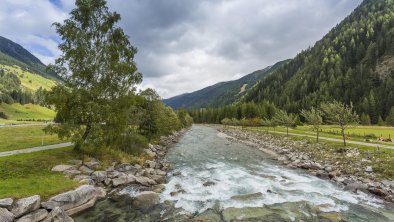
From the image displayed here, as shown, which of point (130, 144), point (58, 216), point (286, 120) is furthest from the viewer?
point (286, 120)

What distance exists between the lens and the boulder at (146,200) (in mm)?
21031

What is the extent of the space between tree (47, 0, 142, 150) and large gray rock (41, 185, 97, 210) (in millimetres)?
9970

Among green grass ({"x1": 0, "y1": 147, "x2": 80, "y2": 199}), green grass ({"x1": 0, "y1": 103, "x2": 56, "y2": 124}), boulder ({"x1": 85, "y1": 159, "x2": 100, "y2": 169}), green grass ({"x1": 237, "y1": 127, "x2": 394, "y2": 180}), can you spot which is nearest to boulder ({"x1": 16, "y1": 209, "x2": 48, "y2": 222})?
green grass ({"x1": 0, "y1": 147, "x2": 80, "y2": 199})

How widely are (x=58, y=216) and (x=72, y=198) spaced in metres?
2.92

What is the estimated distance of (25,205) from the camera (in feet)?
55.1

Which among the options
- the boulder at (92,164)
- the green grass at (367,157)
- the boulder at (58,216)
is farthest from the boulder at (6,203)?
the green grass at (367,157)

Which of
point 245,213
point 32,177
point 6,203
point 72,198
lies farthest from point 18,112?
point 245,213

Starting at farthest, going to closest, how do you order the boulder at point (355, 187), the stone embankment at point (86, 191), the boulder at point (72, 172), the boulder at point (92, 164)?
the boulder at point (92, 164) → the boulder at point (72, 172) → the boulder at point (355, 187) → the stone embankment at point (86, 191)

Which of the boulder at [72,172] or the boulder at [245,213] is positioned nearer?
the boulder at [245,213]

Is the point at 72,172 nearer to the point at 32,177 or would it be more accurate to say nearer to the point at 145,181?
the point at 32,177

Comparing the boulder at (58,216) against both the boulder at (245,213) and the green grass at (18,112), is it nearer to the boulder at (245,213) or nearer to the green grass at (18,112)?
the boulder at (245,213)

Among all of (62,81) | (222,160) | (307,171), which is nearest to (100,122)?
(62,81)

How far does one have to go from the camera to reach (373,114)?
143750 mm

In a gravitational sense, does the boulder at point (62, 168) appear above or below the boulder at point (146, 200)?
above
